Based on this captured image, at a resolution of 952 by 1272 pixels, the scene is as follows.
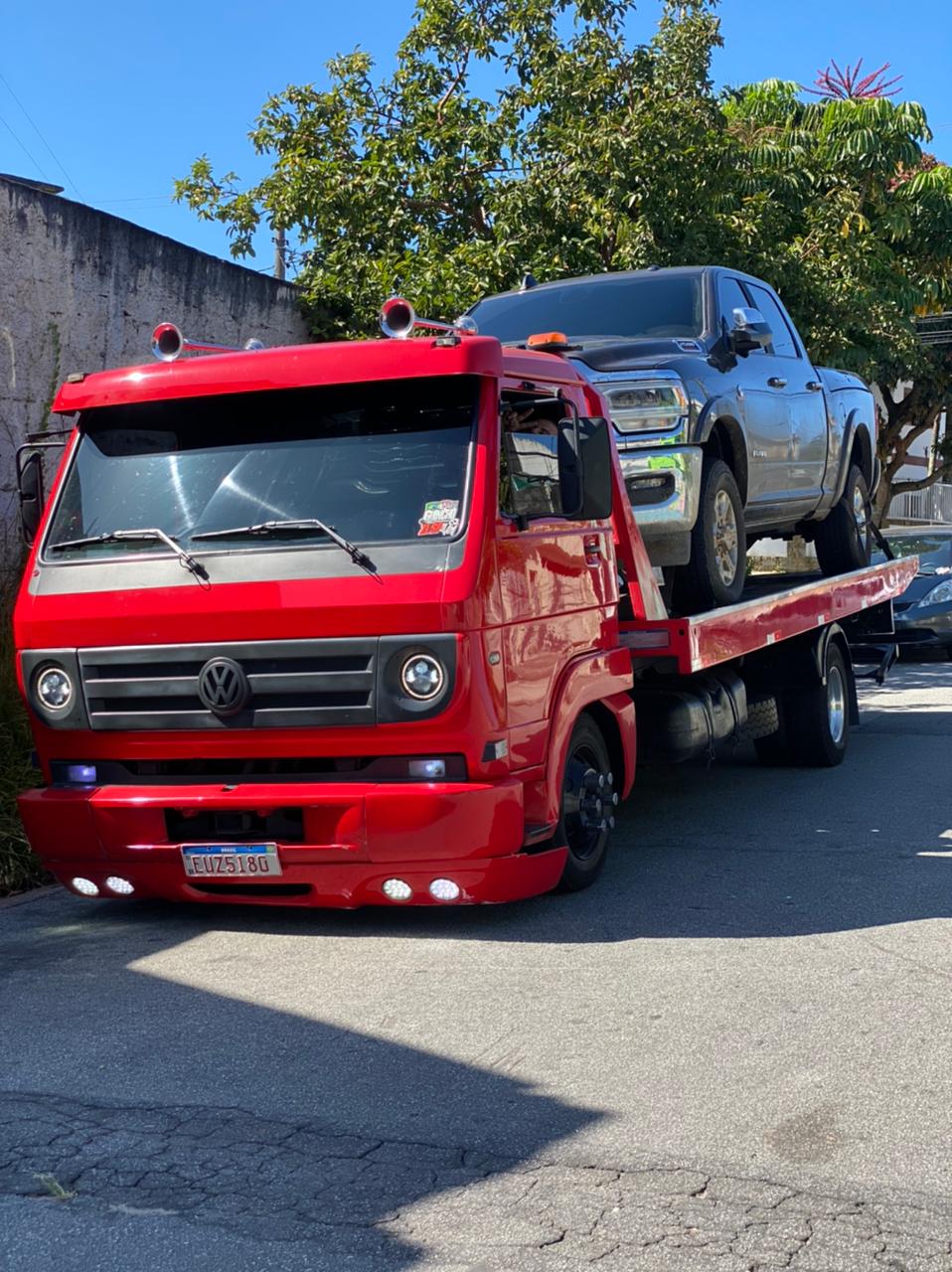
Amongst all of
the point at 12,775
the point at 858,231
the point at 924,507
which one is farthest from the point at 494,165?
the point at 924,507

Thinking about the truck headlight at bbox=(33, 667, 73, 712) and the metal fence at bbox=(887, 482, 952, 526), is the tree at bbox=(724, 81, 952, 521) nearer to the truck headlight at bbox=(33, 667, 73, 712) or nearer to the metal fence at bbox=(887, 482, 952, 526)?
the metal fence at bbox=(887, 482, 952, 526)

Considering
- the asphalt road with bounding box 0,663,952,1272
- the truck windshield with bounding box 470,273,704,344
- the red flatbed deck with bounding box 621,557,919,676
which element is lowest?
the asphalt road with bounding box 0,663,952,1272

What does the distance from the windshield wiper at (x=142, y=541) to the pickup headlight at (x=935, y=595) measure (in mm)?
14372

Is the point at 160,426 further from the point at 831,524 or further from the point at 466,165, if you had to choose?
the point at 466,165

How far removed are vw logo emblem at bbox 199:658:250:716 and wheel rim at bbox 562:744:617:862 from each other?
5.29 feet

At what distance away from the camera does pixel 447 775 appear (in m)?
6.33

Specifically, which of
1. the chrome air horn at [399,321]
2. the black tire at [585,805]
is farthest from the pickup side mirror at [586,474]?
the black tire at [585,805]

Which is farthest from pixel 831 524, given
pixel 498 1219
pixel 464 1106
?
pixel 498 1219

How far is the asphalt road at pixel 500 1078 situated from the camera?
3.87 metres

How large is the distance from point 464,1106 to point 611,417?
4.55m

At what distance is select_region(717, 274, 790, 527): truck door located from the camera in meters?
9.50

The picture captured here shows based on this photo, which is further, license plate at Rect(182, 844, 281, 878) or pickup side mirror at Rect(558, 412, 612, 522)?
pickup side mirror at Rect(558, 412, 612, 522)

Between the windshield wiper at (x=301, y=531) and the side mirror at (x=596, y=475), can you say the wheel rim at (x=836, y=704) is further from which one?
the windshield wiper at (x=301, y=531)

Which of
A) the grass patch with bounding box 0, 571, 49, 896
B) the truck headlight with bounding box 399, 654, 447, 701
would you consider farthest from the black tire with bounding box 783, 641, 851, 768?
the truck headlight with bounding box 399, 654, 447, 701
